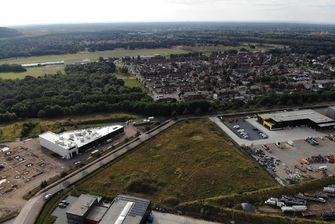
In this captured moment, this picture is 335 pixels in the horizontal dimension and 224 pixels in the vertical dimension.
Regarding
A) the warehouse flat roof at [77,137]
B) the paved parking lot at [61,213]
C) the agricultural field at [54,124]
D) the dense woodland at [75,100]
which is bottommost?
the paved parking lot at [61,213]

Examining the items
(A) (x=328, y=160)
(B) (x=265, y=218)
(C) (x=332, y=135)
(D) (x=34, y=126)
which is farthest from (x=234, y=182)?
(D) (x=34, y=126)

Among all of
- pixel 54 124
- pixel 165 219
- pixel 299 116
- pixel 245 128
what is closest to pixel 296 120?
pixel 299 116

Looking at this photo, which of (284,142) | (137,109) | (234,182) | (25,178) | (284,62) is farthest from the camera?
(284,62)

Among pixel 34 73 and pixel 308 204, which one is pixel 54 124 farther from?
pixel 34 73

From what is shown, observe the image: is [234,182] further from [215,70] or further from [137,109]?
[215,70]

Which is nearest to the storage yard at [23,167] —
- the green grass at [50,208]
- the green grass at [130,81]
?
the green grass at [50,208]

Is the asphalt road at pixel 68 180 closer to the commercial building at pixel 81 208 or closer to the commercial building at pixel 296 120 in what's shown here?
the commercial building at pixel 81 208

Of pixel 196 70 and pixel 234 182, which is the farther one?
pixel 196 70
